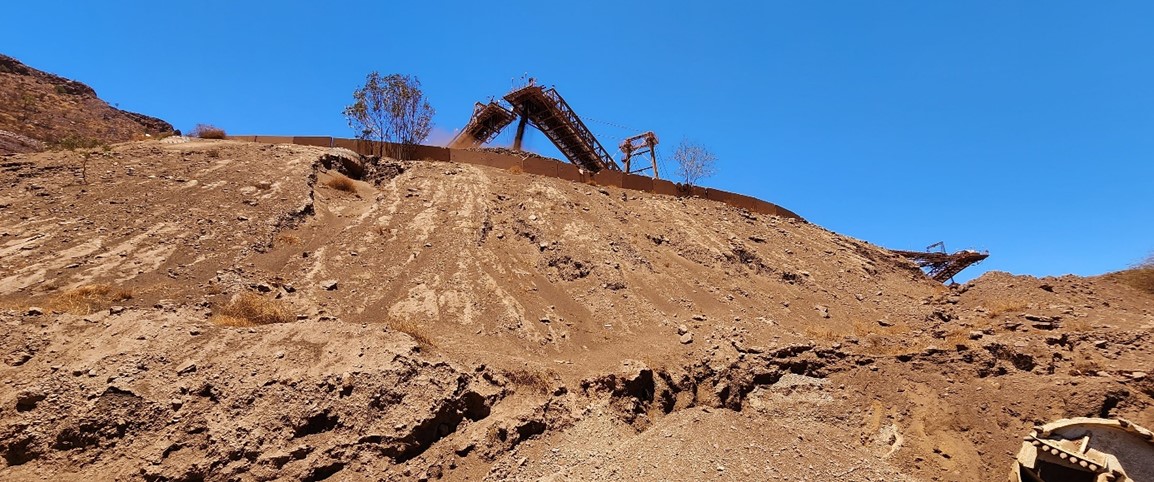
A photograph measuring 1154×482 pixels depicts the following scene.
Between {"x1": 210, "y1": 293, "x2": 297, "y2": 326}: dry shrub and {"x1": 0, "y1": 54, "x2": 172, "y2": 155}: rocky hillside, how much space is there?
51.2ft

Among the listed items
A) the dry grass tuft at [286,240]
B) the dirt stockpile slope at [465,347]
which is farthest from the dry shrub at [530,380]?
the dry grass tuft at [286,240]

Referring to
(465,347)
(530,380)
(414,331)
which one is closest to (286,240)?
(414,331)

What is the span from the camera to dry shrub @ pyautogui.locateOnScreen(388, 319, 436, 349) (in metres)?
8.16

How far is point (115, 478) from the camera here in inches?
229

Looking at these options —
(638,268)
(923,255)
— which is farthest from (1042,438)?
(923,255)

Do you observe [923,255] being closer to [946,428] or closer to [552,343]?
[946,428]

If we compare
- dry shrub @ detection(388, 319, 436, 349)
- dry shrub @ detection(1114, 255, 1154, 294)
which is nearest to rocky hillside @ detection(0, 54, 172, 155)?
dry shrub @ detection(388, 319, 436, 349)

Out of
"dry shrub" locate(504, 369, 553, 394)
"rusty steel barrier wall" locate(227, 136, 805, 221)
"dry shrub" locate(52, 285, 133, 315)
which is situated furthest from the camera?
"rusty steel barrier wall" locate(227, 136, 805, 221)

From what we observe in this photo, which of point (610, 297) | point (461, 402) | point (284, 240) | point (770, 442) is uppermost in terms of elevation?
point (284, 240)

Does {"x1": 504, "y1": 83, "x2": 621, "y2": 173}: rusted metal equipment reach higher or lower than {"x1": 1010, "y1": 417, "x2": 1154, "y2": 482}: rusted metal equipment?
higher

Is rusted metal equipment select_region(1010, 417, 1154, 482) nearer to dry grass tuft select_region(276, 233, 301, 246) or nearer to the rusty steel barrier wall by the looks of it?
dry grass tuft select_region(276, 233, 301, 246)

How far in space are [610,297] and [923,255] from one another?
17829mm

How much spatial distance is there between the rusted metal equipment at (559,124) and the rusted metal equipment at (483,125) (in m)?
0.56

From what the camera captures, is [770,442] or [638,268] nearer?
[770,442]
